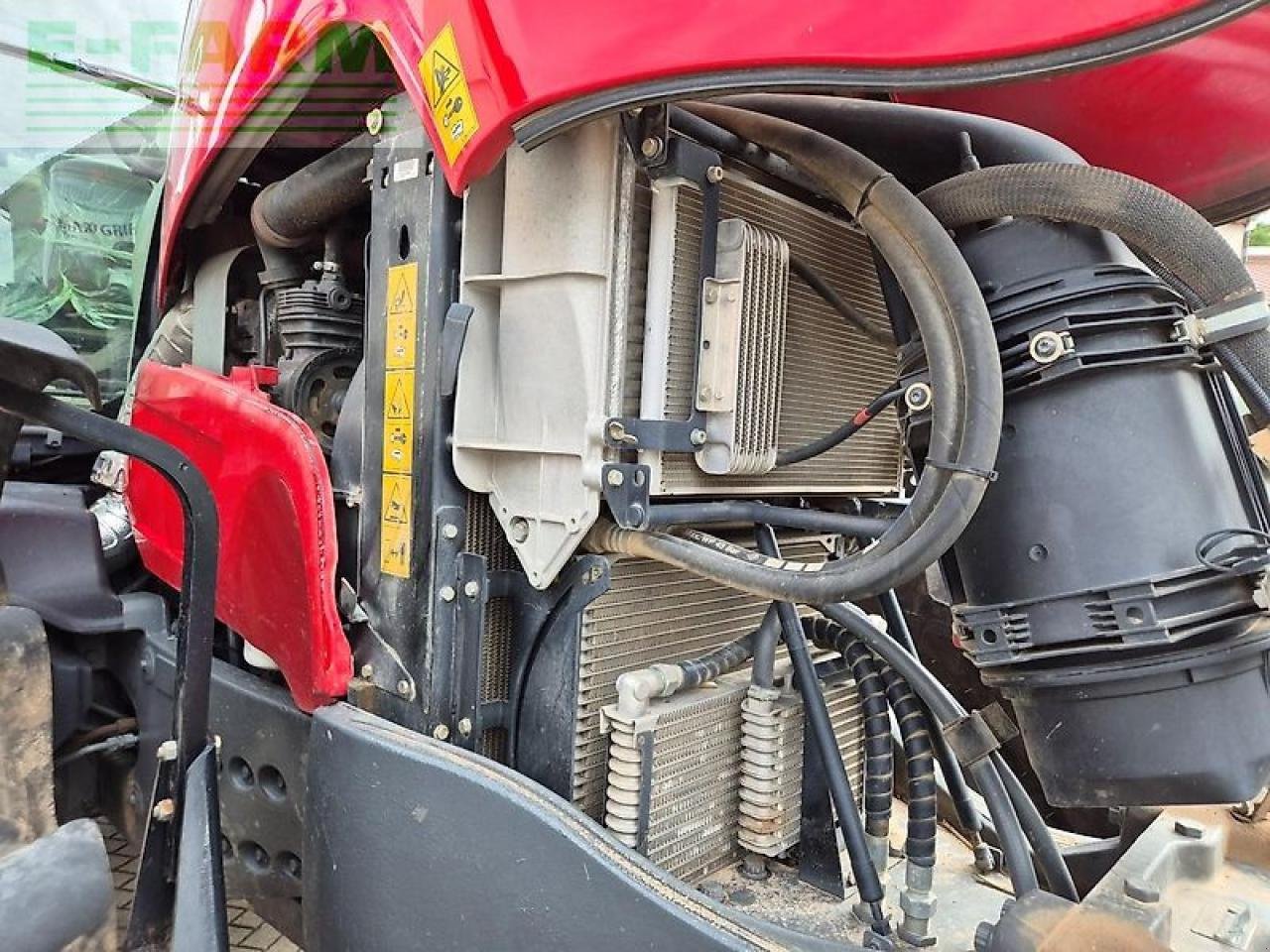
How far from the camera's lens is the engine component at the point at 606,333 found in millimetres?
1217

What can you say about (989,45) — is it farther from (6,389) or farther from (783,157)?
(6,389)

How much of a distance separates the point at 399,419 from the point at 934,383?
795 millimetres

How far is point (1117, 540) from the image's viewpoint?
103cm

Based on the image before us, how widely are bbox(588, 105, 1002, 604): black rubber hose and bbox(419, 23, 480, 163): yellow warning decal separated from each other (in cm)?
40

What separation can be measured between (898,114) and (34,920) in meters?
1.54

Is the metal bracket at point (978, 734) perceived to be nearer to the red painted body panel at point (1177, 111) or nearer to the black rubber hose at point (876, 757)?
the black rubber hose at point (876, 757)

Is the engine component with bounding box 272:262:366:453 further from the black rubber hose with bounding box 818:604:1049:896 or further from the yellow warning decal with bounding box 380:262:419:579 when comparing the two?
the black rubber hose with bounding box 818:604:1049:896

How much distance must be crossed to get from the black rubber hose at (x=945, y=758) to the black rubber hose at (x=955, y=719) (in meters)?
0.20

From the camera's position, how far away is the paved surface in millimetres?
2096

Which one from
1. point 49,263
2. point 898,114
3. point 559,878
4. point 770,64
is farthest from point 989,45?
point 49,263

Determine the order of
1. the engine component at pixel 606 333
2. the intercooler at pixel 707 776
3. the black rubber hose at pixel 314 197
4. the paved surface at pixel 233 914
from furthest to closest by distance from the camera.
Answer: the paved surface at pixel 233 914 → the black rubber hose at pixel 314 197 → the intercooler at pixel 707 776 → the engine component at pixel 606 333

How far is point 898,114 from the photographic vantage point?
127cm

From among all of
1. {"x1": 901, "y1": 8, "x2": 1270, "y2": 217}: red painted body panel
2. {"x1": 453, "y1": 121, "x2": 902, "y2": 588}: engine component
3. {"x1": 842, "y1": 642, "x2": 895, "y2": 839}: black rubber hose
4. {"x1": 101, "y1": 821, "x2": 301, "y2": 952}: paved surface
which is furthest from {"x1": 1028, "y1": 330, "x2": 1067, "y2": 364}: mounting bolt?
{"x1": 101, "y1": 821, "x2": 301, "y2": 952}: paved surface

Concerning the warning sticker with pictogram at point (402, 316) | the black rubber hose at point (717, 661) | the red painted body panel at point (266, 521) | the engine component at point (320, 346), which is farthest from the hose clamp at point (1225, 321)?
the engine component at point (320, 346)
